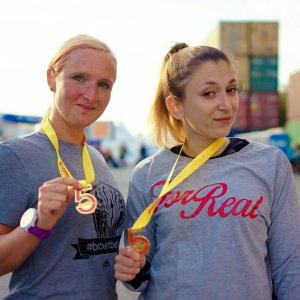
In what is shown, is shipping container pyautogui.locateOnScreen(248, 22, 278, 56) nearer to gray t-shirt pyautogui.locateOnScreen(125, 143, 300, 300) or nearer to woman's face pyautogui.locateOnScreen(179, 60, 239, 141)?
woman's face pyautogui.locateOnScreen(179, 60, 239, 141)

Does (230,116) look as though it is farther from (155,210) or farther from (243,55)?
(243,55)

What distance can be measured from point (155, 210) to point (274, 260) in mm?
646

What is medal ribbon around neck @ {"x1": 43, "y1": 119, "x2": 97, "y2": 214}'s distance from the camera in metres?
1.64

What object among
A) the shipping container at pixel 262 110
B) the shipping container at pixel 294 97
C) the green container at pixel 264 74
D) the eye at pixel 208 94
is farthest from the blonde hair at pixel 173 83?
the shipping container at pixel 294 97

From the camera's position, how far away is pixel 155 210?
181cm

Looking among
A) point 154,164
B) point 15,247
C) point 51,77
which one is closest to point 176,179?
point 154,164

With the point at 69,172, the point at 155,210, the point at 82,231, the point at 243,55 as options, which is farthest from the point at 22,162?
the point at 243,55

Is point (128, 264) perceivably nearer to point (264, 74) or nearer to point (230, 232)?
point (230, 232)

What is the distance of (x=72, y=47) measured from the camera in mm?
1841

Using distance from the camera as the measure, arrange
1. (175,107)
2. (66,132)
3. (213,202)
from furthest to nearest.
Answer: (175,107) < (66,132) < (213,202)

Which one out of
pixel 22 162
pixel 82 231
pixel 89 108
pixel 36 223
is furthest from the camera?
pixel 89 108

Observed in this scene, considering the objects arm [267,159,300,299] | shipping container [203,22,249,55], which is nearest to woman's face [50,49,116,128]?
arm [267,159,300,299]

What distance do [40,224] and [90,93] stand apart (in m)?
0.76

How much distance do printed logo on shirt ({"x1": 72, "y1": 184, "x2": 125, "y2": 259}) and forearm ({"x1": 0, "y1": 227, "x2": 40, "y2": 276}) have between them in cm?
26
